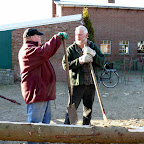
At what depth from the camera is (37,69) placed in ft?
7.68

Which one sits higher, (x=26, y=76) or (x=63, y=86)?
(x=26, y=76)

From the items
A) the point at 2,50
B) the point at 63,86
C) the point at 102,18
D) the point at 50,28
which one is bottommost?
the point at 63,86

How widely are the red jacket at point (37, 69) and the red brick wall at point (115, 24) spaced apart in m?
16.2

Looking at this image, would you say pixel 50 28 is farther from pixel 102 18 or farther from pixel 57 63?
pixel 102 18

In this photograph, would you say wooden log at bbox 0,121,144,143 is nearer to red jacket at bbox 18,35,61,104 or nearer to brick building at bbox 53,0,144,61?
red jacket at bbox 18,35,61,104

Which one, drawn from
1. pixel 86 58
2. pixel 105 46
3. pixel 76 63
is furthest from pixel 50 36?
pixel 105 46

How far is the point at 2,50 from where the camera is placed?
945 centimetres

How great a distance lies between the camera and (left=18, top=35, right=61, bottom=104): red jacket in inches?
87.1

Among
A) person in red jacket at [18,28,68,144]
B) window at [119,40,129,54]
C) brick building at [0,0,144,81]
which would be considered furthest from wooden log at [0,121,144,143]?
window at [119,40,129,54]

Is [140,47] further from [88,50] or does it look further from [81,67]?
[88,50]

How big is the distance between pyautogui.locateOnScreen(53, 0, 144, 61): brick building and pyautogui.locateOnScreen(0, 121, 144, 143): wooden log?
16494mm

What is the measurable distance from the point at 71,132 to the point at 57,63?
7524 mm

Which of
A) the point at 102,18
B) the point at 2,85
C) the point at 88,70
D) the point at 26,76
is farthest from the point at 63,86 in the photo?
the point at 102,18

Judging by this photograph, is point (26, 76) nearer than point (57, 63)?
Yes
